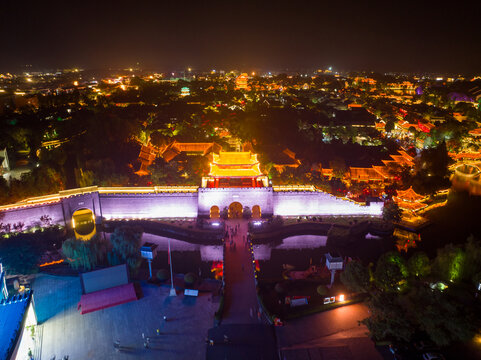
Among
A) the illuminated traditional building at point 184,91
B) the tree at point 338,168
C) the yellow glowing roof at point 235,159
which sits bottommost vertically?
the tree at point 338,168

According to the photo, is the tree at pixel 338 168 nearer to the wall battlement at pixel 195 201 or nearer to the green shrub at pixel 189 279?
the wall battlement at pixel 195 201

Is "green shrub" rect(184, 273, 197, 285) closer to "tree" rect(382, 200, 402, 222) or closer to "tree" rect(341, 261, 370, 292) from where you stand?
"tree" rect(341, 261, 370, 292)

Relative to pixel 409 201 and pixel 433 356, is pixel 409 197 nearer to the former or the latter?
pixel 409 201

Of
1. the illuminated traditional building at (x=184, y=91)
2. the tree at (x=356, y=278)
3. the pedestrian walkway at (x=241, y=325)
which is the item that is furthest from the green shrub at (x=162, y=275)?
the illuminated traditional building at (x=184, y=91)

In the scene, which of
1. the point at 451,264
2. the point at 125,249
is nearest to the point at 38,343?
the point at 125,249

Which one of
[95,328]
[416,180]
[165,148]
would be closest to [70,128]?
[165,148]

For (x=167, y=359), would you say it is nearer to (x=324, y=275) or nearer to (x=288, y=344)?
(x=288, y=344)
